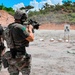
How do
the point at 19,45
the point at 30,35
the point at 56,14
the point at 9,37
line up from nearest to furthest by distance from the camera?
the point at 30,35 < the point at 19,45 < the point at 9,37 < the point at 56,14

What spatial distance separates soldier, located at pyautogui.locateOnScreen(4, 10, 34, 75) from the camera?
19.0 feet

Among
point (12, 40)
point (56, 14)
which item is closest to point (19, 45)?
point (12, 40)

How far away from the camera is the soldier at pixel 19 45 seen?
19.0 ft

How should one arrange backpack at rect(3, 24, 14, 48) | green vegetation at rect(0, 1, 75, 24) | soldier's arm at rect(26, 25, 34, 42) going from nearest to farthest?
soldier's arm at rect(26, 25, 34, 42) < backpack at rect(3, 24, 14, 48) < green vegetation at rect(0, 1, 75, 24)

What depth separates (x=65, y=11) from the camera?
2331 inches

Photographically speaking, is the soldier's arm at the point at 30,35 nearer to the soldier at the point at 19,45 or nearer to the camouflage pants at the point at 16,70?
the soldier at the point at 19,45

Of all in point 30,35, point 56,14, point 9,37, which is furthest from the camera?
point 56,14

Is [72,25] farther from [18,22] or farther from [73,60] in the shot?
[18,22]

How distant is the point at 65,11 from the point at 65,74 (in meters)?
51.3

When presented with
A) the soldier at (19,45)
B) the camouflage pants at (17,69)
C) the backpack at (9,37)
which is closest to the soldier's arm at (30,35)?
the soldier at (19,45)

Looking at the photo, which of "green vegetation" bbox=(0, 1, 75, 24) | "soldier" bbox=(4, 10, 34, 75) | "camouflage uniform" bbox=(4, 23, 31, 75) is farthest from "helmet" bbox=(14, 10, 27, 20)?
"green vegetation" bbox=(0, 1, 75, 24)

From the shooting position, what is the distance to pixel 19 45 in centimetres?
589

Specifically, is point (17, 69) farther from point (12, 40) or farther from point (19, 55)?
point (12, 40)

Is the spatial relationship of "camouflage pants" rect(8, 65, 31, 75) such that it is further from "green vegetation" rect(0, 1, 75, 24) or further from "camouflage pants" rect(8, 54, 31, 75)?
"green vegetation" rect(0, 1, 75, 24)
